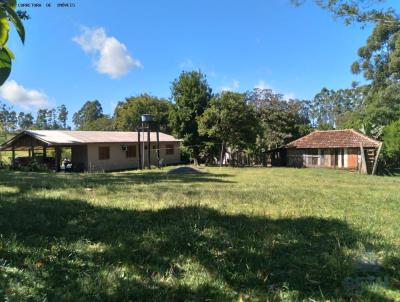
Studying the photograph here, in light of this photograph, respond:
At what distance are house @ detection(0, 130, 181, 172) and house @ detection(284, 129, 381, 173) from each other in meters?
12.5

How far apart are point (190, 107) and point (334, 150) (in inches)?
518

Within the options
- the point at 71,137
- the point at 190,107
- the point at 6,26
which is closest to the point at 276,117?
the point at 190,107

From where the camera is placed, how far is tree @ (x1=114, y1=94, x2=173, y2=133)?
5200 cm

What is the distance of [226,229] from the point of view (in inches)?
218

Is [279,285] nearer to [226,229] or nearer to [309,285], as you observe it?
[309,285]

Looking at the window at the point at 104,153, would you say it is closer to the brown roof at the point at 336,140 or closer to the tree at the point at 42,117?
the brown roof at the point at 336,140

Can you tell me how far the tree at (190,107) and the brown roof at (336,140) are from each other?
8.79 metres

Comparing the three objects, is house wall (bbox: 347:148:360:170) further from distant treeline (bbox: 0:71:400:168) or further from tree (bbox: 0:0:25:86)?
tree (bbox: 0:0:25:86)

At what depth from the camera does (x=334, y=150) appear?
108 ft

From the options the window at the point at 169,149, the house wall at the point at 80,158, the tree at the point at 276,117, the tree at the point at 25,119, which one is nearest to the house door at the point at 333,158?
the tree at the point at 276,117

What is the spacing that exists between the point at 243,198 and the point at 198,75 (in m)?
26.2

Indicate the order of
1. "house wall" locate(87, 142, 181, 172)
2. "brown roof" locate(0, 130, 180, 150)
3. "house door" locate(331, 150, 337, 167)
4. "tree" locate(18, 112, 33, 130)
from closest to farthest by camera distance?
"brown roof" locate(0, 130, 180, 150)
"house wall" locate(87, 142, 181, 172)
"house door" locate(331, 150, 337, 167)
"tree" locate(18, 112, 33, 130)

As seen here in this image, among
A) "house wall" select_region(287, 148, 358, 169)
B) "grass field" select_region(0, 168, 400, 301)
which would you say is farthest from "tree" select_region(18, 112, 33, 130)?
"grass field" select_region(0, 168, 400, 301)

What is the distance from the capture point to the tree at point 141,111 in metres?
52.0
